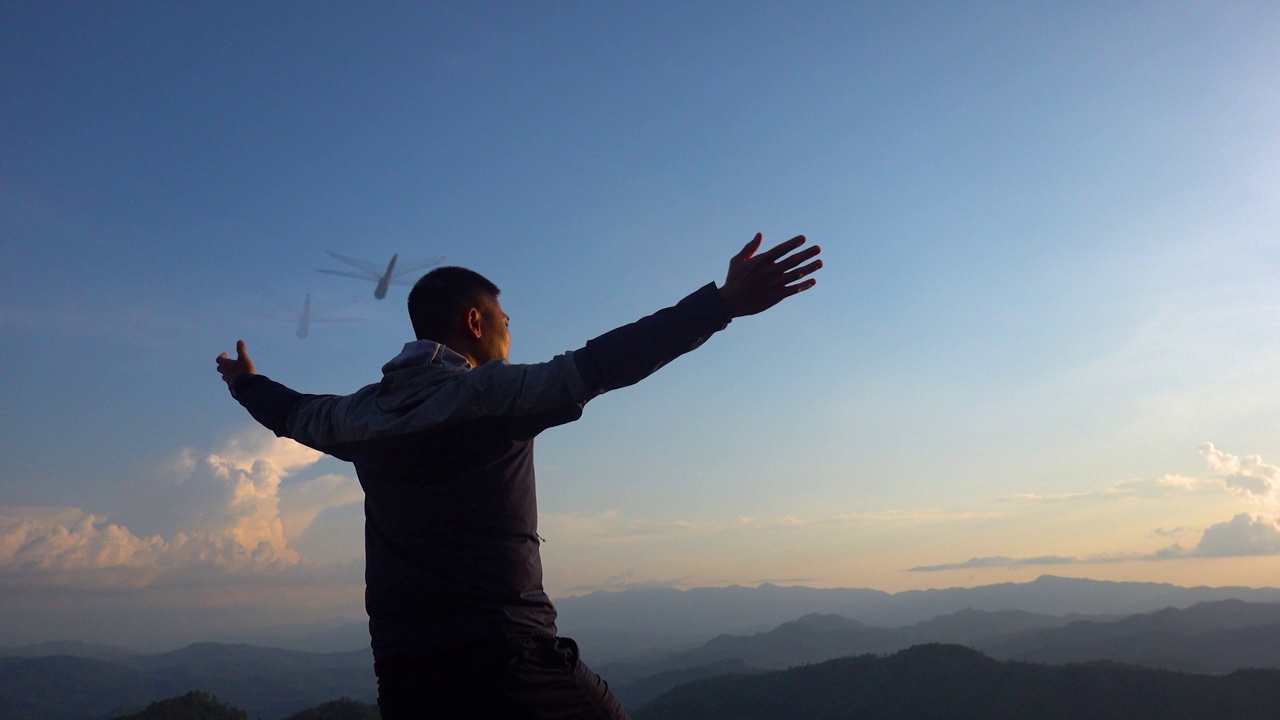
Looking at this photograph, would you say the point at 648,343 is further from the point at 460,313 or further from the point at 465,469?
the point at 460,313

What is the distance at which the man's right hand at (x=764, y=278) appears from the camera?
419cm

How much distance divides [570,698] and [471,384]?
75.7 inches

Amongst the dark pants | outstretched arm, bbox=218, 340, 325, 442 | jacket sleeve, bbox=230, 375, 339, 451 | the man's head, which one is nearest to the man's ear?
the man's head

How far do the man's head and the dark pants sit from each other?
1839 millimetres

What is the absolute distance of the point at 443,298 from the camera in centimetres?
523

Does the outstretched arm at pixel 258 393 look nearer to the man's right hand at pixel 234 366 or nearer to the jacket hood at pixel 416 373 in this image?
the man's right hand at pixel 234 366

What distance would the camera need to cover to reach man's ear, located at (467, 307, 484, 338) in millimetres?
5184

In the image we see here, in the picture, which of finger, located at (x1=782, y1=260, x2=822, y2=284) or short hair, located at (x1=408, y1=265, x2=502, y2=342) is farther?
short hair, located at (x1=408, y1=265, x2=502, y2=342)

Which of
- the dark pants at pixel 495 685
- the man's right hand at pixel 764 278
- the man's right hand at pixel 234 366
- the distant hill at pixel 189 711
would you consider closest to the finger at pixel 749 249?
the man's right hand at pixel 764 278

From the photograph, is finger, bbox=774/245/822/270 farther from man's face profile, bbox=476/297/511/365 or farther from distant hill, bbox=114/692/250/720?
distant hill, bbox=114/692/250/720

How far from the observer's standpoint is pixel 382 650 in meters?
4.53

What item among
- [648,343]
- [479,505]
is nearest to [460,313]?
[479,505]

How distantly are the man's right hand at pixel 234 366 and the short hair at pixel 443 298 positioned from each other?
2156mm

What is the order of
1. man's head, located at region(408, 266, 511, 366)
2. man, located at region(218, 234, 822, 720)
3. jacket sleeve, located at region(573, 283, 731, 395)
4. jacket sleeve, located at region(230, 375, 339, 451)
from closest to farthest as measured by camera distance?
jacket sleeve, located at region(573, 283, 731, 395)
man, located at region(218, 234, 822, 720)
man's head, located at region(408, 266, 511, 366)
jacket sleeve, located at region(230, 375, 339, 451)
